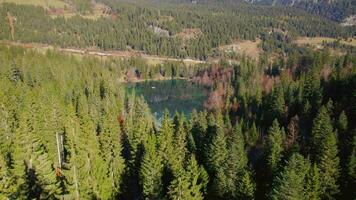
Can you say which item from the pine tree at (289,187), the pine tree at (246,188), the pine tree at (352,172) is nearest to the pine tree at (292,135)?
the pine tree at (352,172)

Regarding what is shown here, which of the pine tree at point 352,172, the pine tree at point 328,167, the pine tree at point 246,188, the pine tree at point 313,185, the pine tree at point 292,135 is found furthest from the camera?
the pine tree at point 292,135

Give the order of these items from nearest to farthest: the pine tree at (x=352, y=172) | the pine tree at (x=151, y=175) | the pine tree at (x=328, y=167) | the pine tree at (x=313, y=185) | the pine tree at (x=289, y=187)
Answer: the pine tree at (x=289, y=187)
the pine tree at (x=313, y=185)
the pine tree at (x=151, y=175)
the pine tree at (x=328, y=167)
the pine tree at (x=352, y=172)

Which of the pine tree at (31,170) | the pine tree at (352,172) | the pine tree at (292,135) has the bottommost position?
the pine tree at (292,135)

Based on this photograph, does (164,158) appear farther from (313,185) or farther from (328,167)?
(328,167)

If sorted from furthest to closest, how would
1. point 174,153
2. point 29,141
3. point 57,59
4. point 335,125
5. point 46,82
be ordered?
1. point 57,59
2. point 46,82
3. point 335,125
4. point 174,153
5. point 29,141

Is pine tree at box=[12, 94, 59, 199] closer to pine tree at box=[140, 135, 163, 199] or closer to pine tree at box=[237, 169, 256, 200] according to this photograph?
pine tree at box=[140, 135, 163, 199]

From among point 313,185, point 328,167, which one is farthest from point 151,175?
point 328,167

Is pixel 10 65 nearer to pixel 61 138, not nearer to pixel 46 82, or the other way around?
pixel 46 82

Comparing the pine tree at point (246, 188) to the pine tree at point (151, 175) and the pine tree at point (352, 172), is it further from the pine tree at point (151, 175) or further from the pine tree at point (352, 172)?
the pine tree at point (352, 172)

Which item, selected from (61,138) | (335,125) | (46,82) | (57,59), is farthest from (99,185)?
(57,59)

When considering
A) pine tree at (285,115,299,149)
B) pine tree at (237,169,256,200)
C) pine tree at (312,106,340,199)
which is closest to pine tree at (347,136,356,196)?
pine tree at (312,106,340,199)

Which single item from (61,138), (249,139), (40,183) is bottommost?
(249,139)
